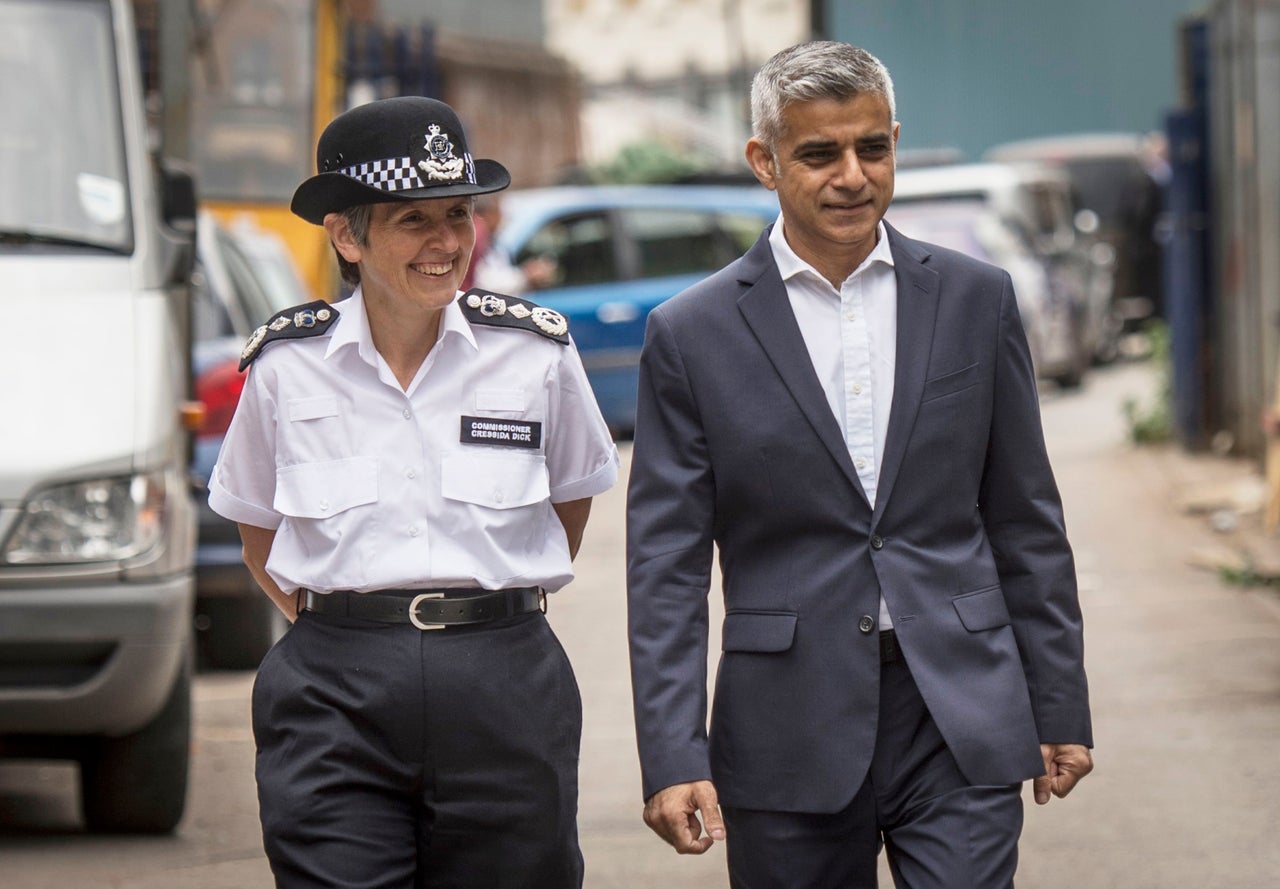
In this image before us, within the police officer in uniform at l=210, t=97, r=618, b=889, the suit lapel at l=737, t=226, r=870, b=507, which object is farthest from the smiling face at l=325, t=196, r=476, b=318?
the suit lapel at l=737, t=226, r=870, b=507

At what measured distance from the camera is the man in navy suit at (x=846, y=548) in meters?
3.41

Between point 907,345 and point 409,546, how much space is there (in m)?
0.84

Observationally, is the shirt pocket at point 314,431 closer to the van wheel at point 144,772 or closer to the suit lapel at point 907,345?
the suit lapel at point 907,345

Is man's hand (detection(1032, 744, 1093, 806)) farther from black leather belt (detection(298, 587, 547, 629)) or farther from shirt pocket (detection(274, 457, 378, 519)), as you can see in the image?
shirt pocket (detection(274, 457, 378, 519))

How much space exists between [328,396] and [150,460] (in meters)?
2.47

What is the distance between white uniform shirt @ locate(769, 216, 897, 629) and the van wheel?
10.4 ft

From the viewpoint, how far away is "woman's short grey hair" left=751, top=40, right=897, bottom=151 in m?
3.45

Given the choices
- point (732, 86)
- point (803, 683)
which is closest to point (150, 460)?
point (803, 683)

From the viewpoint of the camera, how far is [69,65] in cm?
682

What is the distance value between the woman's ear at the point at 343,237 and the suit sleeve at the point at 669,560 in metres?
0.51

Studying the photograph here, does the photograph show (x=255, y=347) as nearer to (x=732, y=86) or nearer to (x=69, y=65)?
(x=69, y=65)

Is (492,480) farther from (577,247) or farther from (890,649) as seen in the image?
(577,247)

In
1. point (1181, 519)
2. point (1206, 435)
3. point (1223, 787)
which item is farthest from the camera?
point (1206, 435)

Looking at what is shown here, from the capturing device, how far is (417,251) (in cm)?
358
